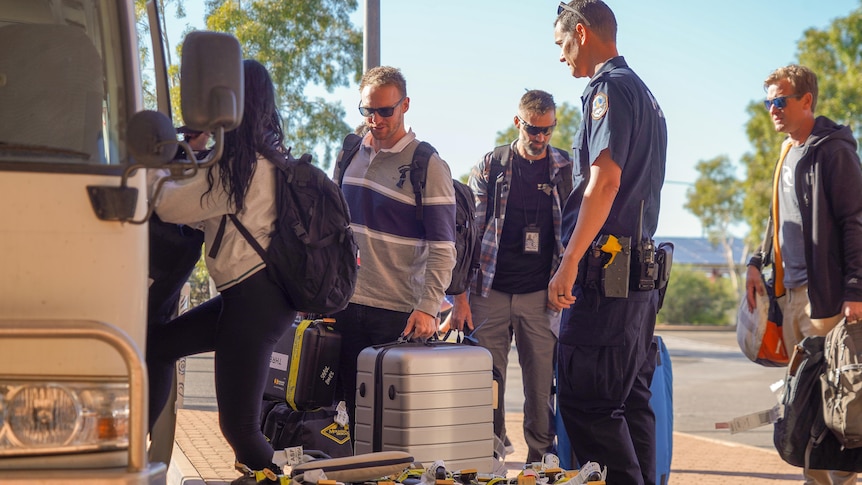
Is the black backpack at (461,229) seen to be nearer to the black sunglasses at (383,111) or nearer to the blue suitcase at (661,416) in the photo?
the black sunglasses at (383,111)

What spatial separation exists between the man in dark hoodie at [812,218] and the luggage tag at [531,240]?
4.56 feet

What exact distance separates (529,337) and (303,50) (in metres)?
12.5

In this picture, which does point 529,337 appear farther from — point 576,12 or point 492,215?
point 576,12

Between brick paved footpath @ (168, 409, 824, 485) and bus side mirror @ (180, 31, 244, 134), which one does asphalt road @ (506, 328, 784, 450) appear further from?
bus side mirror @ (180, 31, 244, 134)

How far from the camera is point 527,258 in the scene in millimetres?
6957

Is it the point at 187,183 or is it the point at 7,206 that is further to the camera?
the point at 187,183

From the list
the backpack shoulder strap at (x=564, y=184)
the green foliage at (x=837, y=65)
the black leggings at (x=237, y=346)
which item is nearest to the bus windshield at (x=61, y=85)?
the black leggings at (x=237, y=346)

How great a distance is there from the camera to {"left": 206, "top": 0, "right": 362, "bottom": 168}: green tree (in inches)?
671

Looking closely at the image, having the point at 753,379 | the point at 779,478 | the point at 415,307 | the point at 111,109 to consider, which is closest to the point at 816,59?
the point at 753,379

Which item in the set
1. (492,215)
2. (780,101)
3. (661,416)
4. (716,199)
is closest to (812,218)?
(780,101)

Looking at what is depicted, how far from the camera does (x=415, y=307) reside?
5473 mm

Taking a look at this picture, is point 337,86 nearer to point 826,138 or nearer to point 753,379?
point 753,379

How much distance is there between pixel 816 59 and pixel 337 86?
1859 centimetres

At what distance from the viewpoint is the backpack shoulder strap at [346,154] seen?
5.89 m
